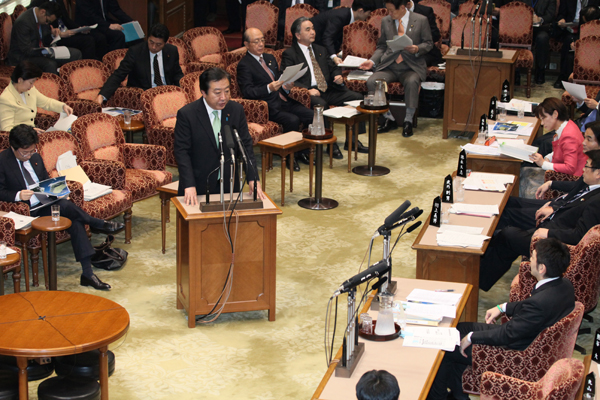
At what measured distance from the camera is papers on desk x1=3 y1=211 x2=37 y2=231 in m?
5.69

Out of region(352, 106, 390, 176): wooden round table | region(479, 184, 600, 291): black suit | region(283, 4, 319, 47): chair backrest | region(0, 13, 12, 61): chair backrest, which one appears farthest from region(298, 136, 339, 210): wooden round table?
region(0, 13, 12, 61): chair backrest

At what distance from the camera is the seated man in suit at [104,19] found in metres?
11.3

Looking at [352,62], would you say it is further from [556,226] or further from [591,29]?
[556,226]

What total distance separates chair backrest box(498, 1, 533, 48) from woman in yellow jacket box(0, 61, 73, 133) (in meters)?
6.67

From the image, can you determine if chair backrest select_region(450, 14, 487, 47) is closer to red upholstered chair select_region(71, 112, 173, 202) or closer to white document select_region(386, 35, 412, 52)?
white document select_region(386, 35, 412, 52)

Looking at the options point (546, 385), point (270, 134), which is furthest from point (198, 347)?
point (270, 134)

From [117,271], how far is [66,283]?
16.9 inches

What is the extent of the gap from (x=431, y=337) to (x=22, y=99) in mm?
4989

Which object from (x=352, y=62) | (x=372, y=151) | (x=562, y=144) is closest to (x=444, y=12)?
(x=352, y=62)

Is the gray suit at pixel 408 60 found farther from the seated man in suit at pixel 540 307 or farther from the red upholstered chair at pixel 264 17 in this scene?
the seated man in suit at pixel 540 307

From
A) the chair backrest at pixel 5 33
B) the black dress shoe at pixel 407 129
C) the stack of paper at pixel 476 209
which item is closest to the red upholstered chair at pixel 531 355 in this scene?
the stack of paper at pixel 476 209

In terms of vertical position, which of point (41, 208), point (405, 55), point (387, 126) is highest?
point (405, 55)

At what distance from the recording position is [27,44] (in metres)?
9.60

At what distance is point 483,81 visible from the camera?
9773 millimetres
